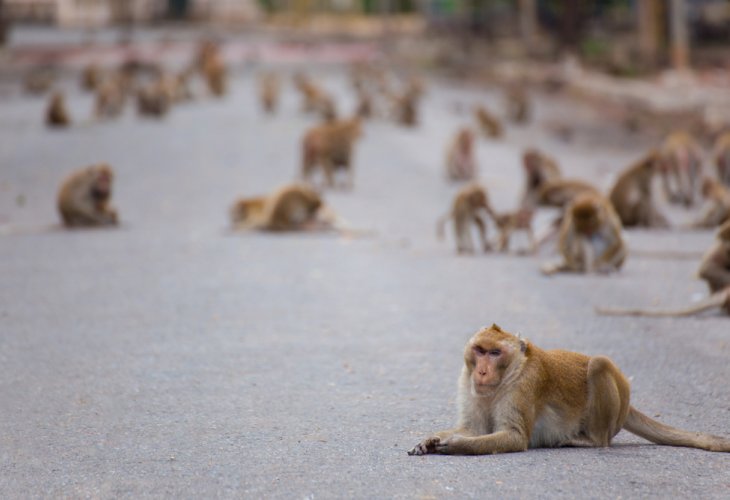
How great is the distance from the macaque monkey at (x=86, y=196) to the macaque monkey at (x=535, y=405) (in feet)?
31.8

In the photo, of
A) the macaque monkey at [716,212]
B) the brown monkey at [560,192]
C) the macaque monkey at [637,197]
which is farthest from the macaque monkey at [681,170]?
the brown monkey at [560,192]

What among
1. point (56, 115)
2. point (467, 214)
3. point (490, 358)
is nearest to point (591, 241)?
point (467, 214)

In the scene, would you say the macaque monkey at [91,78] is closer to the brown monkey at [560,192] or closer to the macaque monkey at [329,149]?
the macaque monkey at [329,149]

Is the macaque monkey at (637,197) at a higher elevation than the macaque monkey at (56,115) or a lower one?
lower

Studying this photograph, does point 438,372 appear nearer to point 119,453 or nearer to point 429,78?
point 119,453

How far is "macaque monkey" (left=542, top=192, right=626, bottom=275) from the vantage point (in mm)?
11414

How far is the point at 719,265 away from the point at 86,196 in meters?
8.03

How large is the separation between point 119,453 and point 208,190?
43.2 feet

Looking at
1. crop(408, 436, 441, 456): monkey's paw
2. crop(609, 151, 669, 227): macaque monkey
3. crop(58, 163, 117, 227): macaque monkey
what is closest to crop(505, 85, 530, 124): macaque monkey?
crop(609, 151, 669, 227): macaque monkey

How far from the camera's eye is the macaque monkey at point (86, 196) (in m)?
15.0

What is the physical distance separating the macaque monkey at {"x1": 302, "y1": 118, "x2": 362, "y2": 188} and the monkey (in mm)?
10218

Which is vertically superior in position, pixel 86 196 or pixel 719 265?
pixel 86 196

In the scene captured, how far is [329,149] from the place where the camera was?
64.1 feet

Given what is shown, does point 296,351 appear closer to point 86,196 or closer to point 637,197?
point 637,197
